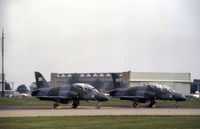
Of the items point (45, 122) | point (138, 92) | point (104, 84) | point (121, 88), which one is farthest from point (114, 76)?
point (104, 84)

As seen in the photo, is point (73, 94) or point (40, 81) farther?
point (40, 81)

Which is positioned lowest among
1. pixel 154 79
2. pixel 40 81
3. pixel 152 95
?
pixel 152 95

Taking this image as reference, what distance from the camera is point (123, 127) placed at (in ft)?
72.0

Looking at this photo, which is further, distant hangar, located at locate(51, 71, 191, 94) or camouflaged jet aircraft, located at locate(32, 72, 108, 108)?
distant hangar, located at locate(51, 71, 191, 94)

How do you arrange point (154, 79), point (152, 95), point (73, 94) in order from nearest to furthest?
point (73, 94) → point (152, 95) → point (154, 79)

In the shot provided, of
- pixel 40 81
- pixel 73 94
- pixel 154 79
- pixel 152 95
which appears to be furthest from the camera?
pixel 154 79

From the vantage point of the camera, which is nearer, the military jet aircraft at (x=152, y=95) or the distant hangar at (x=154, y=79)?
the military jet aircraft at (x=152, y=95)

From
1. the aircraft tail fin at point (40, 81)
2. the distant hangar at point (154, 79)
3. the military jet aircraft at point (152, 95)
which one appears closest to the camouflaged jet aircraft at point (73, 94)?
the aircraft tail fin at point (40, 81)

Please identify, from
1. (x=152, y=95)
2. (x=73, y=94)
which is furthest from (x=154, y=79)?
(x=73, y=94)

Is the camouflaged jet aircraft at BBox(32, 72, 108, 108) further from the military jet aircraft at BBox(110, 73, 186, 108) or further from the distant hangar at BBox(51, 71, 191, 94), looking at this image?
the distant hangar at BBox(51, 71, 191, 94)

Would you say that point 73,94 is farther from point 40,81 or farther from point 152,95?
point 152,95

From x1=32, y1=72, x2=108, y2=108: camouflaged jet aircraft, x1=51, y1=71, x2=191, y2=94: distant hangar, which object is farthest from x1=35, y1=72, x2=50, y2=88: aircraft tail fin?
x1=51, y1=71, x2=191, y2=94: distant hangar

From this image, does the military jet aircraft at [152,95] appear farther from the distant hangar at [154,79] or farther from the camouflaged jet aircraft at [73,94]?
the distant hangar at [154,79]

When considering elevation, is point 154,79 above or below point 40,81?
above
